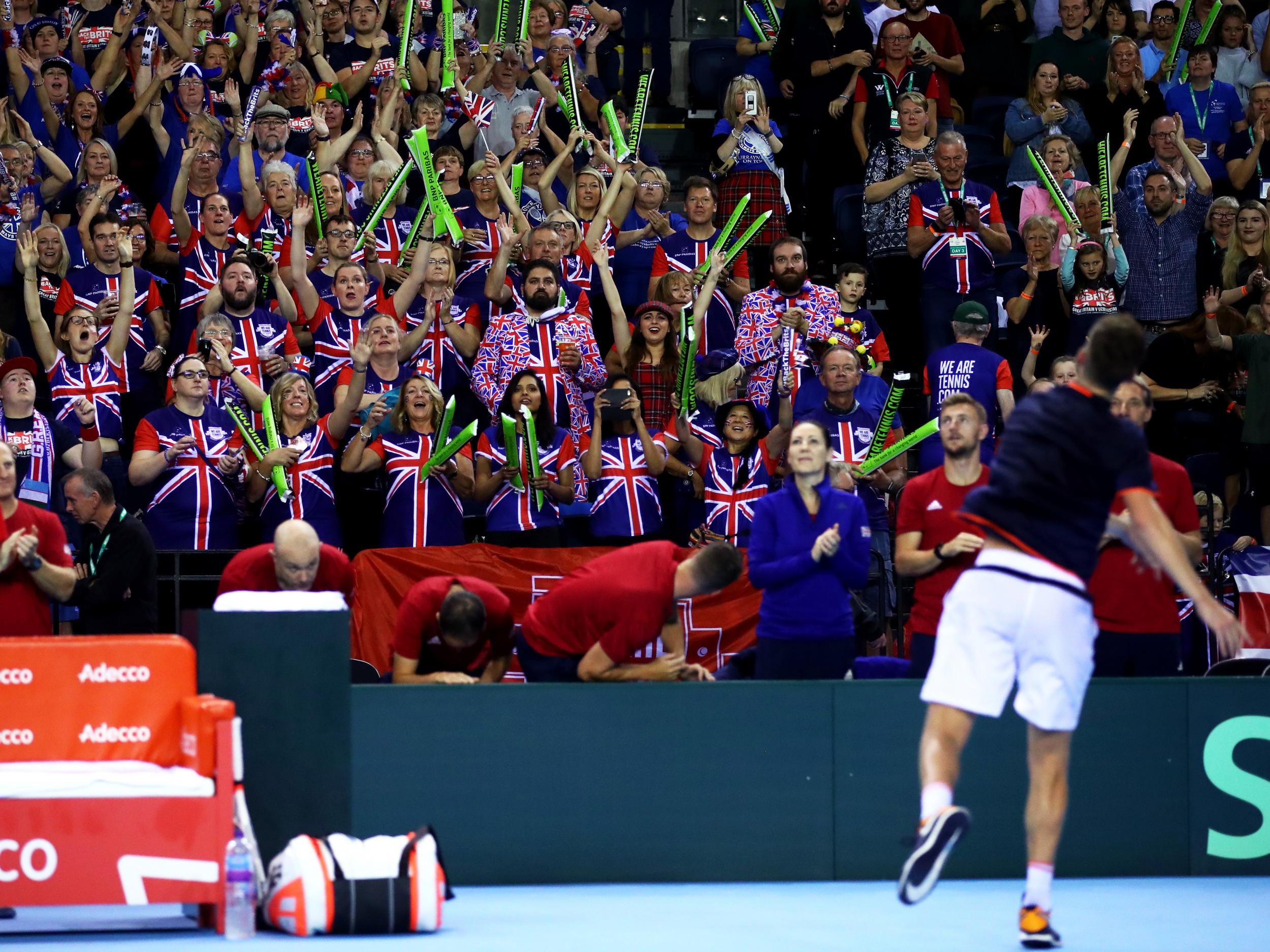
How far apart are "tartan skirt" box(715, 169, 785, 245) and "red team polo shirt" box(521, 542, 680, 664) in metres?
5.78

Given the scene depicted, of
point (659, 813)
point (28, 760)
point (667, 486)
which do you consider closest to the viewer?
point (28, 760)

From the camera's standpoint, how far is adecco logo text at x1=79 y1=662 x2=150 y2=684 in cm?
664

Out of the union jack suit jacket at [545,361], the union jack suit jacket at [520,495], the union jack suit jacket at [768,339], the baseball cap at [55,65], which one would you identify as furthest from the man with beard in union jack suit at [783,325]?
the baseball cap at [55,65]

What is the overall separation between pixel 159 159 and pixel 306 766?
7532 millimetres

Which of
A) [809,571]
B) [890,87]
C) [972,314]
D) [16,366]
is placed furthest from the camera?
[890,87]


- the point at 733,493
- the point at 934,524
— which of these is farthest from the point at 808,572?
the point at 733,493

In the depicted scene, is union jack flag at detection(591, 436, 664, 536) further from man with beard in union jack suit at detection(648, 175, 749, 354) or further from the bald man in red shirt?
the bald man in red shirt

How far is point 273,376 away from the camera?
11.2 meters

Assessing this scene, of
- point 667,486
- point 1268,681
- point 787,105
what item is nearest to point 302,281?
point 667,486

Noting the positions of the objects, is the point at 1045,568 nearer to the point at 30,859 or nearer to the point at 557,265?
the point at 30,859

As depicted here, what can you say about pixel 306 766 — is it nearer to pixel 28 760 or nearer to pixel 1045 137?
pixel 28 760

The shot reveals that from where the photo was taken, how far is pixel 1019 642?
576cm

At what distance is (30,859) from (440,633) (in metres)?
2.24

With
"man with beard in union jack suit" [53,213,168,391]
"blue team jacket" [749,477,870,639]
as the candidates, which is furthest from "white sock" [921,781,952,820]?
"man with beard in union jack suit" [53,213,168,391]
